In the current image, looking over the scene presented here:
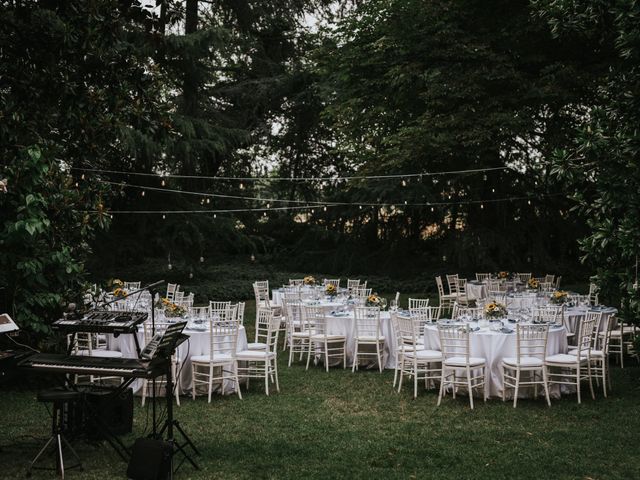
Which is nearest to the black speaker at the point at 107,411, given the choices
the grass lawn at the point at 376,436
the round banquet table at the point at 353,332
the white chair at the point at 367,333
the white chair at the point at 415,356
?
the grass lawn at the point at 376,436

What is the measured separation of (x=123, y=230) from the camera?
63.8 ft

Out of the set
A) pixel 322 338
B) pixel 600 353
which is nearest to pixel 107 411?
pixel 322 338

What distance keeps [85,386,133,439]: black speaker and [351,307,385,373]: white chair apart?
417cm

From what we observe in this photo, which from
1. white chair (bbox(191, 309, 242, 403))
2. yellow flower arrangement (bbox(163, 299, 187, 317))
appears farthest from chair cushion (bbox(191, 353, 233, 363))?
yellow flower arrangement (bbox(163, 299, 187, 317))

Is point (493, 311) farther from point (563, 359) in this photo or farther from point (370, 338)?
point (370, 338)

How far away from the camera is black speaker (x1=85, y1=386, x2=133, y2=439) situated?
5.79 metres

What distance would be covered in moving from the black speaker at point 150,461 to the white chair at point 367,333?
507cm

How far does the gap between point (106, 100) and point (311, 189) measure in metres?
19.8

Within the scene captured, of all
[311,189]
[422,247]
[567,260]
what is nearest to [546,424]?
[567,260]

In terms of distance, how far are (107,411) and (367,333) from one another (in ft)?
15.7

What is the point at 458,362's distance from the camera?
7879 millimetres

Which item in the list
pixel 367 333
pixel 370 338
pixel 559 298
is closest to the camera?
pixel 370 338

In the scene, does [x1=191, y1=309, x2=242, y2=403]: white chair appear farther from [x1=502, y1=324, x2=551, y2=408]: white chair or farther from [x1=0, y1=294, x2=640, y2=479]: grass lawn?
[x1=502, y1=324, x2=551, y2=408]: white chair

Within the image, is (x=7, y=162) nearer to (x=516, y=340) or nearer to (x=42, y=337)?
(x=42, y=337)
